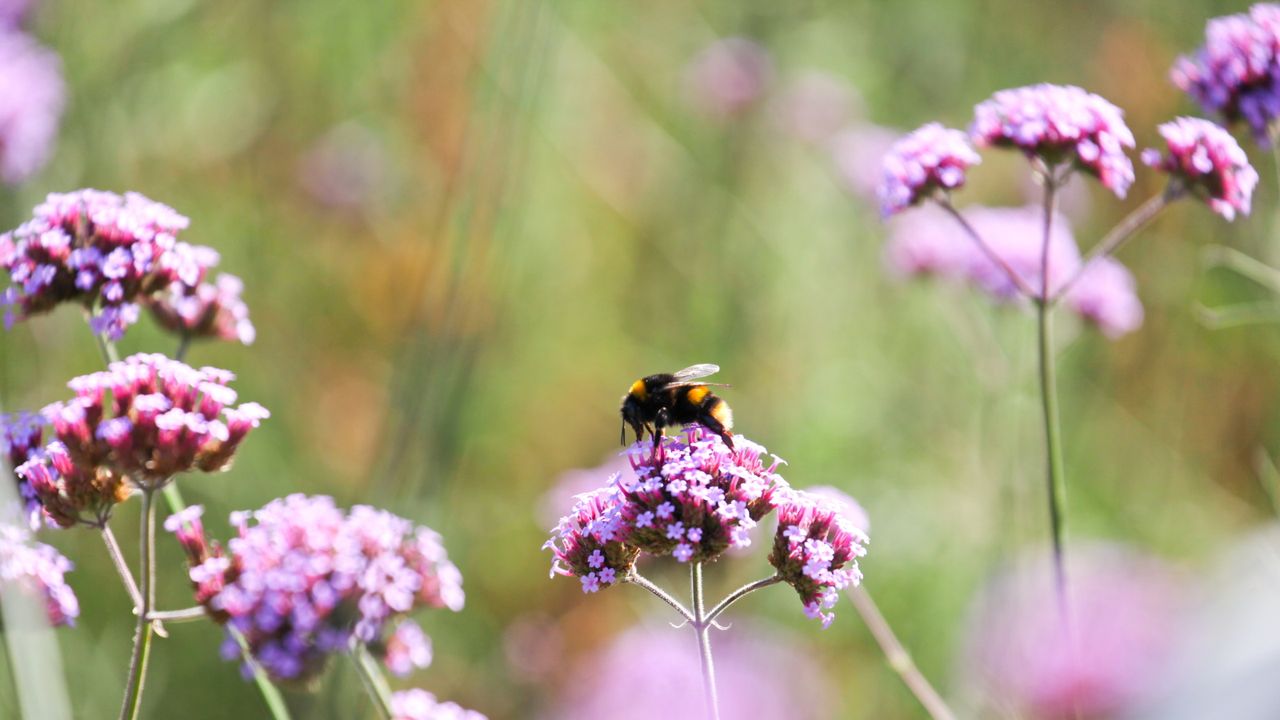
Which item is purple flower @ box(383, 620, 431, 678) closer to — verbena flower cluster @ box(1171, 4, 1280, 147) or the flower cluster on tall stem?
the flower cluster on tall stem

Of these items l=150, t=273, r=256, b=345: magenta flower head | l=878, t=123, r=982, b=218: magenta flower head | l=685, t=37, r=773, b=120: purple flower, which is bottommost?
l=150, t=273, r=256, b=345: magenta flower head

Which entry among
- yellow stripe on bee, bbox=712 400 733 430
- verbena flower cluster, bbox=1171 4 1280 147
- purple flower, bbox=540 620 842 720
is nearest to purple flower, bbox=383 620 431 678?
yellow stripe on bee, bbox=712 400 733 430

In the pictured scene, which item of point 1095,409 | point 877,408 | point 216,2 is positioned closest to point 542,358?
point 877,408

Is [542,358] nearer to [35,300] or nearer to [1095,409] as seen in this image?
[1095,409]

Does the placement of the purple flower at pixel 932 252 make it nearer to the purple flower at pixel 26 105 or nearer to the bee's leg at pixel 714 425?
the bee's leg at pixel 714 425

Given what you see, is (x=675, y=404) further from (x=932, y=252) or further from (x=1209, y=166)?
(x=932, y=252)

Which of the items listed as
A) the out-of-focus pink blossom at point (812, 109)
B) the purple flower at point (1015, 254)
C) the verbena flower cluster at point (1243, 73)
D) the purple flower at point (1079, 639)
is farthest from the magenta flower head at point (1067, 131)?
the out-of-focus pink blossom at point (812, 109)
